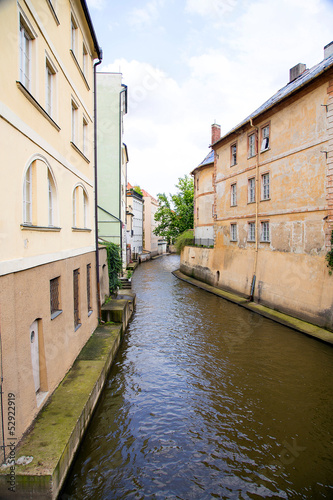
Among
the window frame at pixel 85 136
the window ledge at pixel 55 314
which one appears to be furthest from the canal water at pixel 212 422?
the window frame at pixel 85 136

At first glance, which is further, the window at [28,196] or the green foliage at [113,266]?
the green foliage at [113,266]

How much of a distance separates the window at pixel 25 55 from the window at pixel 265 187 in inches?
502

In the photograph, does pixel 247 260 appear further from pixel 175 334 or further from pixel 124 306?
pixel 124 306

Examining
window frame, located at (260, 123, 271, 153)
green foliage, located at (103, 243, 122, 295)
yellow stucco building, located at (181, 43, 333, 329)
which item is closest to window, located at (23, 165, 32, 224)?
yellow stucco building, located at (181, 43, 333, 329)

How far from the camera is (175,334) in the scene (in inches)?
492

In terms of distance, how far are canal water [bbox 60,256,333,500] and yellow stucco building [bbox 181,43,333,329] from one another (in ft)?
7.77

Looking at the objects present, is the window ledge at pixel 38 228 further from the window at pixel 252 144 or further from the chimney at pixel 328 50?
the chimney at pixel 328 50

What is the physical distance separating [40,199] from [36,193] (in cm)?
20

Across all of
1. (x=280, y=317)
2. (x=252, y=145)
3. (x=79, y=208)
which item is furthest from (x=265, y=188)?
(x=79, y=208)

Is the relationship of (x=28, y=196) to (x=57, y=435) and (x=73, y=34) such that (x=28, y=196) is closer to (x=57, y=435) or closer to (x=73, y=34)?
(x=57, y=435)

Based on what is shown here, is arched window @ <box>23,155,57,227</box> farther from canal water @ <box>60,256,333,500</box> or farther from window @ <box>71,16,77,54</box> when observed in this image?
window @ <box>71,16,77,54</box>

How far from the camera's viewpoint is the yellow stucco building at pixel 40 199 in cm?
421

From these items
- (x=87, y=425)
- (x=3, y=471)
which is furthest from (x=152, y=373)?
(x=3, y=471)

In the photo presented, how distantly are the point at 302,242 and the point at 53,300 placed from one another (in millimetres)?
10277
